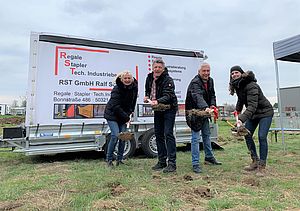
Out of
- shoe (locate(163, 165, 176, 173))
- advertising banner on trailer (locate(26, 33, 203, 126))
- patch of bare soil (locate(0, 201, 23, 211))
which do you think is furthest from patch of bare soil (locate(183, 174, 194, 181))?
advertising banner on trailer (locate(26, 33, 203, 126))

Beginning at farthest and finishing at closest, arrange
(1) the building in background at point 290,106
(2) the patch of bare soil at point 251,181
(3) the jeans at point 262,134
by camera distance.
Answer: (1) the building in background at point 290,106 < (3) the jeans at point 262,134 < (2) the patch of bare soil at point 251,181

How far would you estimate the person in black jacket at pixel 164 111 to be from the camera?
4047mm

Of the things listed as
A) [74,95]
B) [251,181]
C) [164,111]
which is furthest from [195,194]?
[74,95]

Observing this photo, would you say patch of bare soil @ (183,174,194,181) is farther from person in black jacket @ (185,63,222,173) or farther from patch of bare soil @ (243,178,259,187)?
patch of bare soil @ (243,178,259,187)

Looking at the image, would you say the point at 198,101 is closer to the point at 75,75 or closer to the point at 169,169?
the point at 169,169

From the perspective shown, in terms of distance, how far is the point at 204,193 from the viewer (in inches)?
116

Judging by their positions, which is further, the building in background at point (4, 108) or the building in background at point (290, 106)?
the building in background at point (4, 108)

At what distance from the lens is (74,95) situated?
210 inches

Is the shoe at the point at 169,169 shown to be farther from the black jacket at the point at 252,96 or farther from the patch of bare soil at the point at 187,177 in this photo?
the black jacket at the point at 252,96

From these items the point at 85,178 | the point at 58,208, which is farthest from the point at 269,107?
the point at 58,208

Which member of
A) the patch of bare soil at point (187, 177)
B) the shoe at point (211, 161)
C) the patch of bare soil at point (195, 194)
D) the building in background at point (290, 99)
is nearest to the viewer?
the patch of bare soil at point (195, 194)

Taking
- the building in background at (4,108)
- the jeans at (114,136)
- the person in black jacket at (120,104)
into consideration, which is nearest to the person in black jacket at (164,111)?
the person in black jacket at (120,104)

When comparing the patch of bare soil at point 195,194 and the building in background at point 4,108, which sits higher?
the building in background at point 4,108

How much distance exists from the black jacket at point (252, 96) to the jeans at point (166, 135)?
1.05 meters
